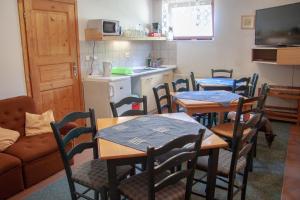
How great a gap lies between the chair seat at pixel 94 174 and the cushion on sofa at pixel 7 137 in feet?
3.72

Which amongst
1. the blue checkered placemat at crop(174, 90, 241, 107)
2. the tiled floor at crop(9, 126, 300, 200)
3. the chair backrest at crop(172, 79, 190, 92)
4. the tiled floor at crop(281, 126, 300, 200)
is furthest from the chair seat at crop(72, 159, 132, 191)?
the chair backrest at crop(172, 79, 190, 92)

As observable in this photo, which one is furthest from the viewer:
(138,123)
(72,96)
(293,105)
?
(293,105)

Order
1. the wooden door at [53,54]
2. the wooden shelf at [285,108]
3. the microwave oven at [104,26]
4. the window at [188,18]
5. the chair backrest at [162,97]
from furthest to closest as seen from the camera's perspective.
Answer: the window at [188,18], the wooden shelf at [285,108], the microwave oven at [104,26], the wooden door at [53,54], the chair backrest at [162,97]

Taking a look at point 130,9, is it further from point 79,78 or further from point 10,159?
point 10,159

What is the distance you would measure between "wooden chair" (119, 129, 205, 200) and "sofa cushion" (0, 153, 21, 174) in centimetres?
128

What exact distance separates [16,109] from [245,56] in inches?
164

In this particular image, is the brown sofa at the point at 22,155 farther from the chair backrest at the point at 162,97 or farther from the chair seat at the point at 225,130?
the chair seat at the point at 225,130

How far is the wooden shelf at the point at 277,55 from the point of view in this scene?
442cm

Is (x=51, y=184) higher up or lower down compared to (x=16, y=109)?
lower down

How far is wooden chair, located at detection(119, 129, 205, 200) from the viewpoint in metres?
1.60

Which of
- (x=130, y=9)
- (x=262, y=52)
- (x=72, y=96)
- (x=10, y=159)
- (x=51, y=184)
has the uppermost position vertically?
(x=130, y=9)

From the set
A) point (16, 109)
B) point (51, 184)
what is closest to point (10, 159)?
point (51, 184)

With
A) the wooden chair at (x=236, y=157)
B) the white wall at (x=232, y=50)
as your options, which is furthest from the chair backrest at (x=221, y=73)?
the wooden chair at (x=236, y=157)

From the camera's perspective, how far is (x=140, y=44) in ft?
19.5
